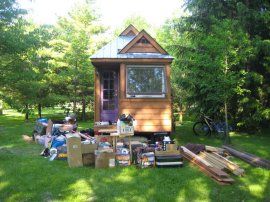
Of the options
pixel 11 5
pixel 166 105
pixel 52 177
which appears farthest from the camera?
pixel 11 5

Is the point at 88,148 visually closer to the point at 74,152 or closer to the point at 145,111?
the point at 74,152

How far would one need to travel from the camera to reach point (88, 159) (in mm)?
7719

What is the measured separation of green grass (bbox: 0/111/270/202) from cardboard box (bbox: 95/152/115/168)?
212mm

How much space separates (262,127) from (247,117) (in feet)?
4.96

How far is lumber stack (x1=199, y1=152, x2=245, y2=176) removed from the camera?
6992 mm

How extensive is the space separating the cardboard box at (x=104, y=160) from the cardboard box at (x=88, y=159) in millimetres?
291

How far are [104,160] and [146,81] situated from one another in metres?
4.19

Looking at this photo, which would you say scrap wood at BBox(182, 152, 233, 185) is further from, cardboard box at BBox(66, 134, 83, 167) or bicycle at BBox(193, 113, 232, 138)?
bicycle at BBox(193, 113, 232, 138)

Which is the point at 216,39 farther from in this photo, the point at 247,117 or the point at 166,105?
the point at 247,117

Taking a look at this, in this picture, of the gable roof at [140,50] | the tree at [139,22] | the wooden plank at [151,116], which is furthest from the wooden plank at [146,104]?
the tree at [139,22]

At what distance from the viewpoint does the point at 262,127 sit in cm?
1485

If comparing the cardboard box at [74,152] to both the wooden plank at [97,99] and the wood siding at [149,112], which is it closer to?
the wood siding at [149,112]

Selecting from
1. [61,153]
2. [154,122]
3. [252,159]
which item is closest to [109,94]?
[154,122]

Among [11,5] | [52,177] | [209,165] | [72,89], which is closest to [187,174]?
[209,165]
